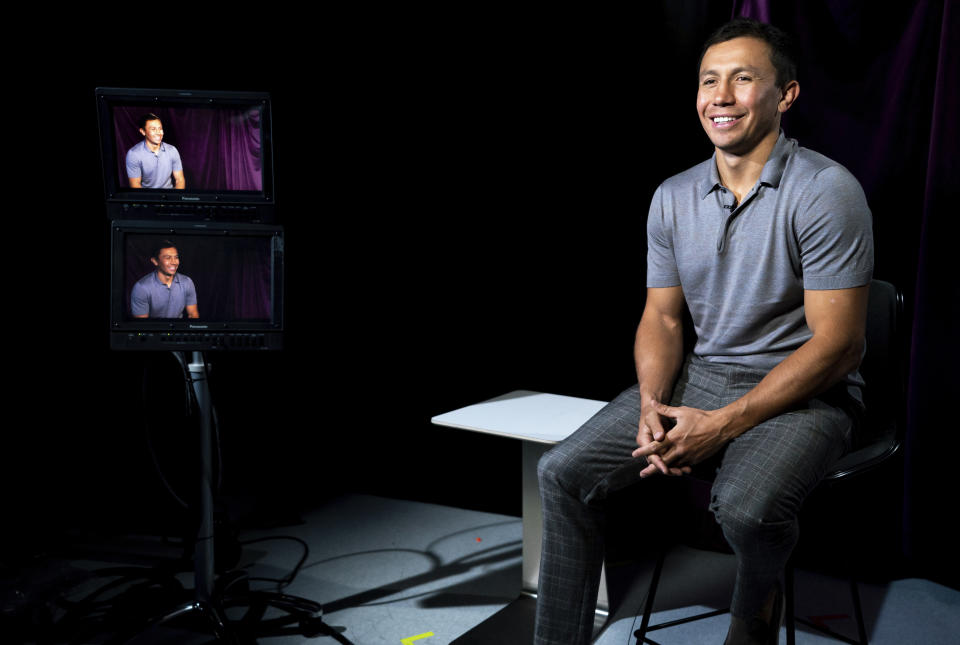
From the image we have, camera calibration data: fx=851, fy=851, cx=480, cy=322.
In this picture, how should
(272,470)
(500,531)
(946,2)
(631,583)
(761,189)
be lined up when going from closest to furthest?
(761,189), (946,2), (631,583), (500,531), (272,470)

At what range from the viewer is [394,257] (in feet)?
11.2

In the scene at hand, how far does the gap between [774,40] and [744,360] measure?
0.73 meters

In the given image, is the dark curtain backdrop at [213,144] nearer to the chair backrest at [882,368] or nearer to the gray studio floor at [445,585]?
the gray studio floor at [445,585]

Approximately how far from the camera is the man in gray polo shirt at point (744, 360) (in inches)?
67.5

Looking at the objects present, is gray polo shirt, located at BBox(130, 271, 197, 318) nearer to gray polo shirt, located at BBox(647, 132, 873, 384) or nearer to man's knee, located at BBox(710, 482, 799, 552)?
gray polo shirt, located at BBox(647, 132, 873, 384)

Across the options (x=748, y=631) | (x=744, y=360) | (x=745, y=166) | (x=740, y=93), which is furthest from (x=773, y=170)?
(x=748, y=631)

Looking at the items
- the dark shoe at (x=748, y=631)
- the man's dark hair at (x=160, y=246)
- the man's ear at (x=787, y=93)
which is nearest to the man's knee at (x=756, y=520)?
the dark shoe at (x=748, y=631)

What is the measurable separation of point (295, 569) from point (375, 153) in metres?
1.58

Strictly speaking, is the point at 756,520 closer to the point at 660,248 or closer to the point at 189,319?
the point at 660,248

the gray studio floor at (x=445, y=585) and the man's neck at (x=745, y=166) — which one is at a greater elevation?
the man's neck at (x=745, y=166)

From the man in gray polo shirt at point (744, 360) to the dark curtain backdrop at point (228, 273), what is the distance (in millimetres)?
881

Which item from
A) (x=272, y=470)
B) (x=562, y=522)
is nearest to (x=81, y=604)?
(x=272, y=470)

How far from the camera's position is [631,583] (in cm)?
275

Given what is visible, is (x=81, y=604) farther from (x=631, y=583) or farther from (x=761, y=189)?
(x=761, y=189)
